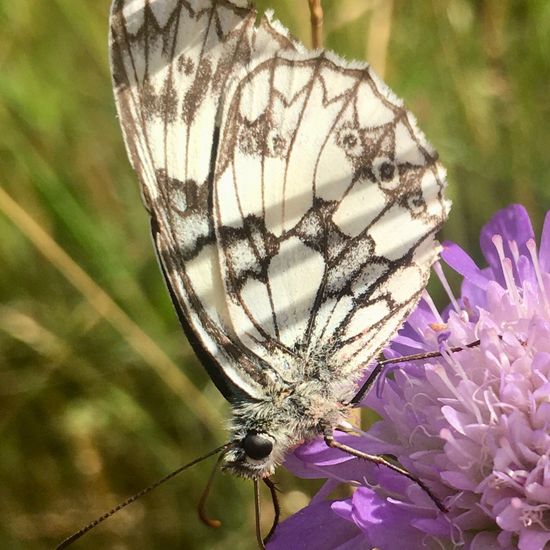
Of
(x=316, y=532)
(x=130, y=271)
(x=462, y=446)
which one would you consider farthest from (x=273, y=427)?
(x=130, y=271)

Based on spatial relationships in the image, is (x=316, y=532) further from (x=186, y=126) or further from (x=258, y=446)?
(x=186, y=126)

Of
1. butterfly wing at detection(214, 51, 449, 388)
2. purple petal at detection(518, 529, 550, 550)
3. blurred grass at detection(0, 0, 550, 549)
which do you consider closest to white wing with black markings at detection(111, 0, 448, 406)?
butterfly wing at detection(214, 51, 449, 388)

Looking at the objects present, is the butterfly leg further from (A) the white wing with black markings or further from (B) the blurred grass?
(B) the blurred grass

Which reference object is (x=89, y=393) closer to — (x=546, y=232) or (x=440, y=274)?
(x=440, y=274)

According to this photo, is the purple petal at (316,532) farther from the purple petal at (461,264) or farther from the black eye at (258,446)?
the purple petal at (461,264)

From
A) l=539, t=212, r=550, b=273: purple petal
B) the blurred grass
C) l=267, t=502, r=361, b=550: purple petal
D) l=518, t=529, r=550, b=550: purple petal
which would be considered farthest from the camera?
the blurred grass

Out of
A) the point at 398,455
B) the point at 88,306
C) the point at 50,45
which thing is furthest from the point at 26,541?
the point at 50,45
